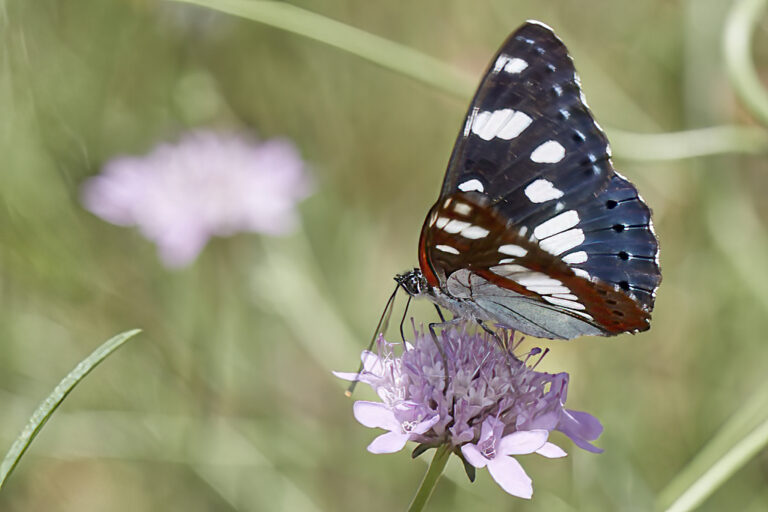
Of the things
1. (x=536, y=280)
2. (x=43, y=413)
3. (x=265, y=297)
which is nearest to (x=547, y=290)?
(x=536, y=280)

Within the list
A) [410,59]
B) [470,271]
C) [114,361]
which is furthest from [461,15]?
[470,271]

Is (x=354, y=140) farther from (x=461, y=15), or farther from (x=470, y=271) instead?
(x=470, y=271)

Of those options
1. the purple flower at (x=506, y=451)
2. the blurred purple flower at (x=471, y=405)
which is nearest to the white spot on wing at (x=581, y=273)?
the blurred purple flower at (x=471, y=405)

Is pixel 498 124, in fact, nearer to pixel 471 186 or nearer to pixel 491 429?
pixel 471 186

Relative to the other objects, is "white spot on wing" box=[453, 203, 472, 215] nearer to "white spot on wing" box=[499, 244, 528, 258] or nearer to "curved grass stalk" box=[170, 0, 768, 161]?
"white spot on wing" box=[499, 244, 528, 258]

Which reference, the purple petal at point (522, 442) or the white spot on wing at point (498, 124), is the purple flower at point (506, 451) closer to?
the purple petal at point (522, 442)
